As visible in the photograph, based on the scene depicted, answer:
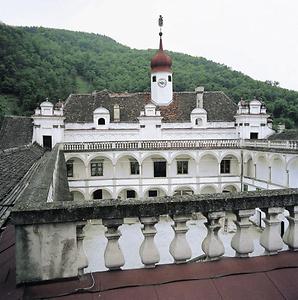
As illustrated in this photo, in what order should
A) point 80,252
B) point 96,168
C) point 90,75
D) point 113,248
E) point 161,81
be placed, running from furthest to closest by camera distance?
point 90,75 < point 161,81 < point 96,168 < point 113,248 < point 80,252

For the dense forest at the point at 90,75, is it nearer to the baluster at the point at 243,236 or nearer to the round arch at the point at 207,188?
the round arch at the point at 207,188

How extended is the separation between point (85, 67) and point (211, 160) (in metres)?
47.6

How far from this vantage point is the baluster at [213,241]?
2.86 m

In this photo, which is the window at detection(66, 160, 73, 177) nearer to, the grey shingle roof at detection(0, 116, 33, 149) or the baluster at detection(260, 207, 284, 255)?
the grey shingle roof at detection(0, 116, 33, 149)

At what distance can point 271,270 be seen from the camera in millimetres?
2734

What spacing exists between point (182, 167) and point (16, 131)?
15.6m

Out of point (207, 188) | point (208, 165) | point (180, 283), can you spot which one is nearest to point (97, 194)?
point (207, 188)

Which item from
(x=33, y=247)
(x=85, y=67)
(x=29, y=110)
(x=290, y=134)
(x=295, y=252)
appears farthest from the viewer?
(x=85, y=67)

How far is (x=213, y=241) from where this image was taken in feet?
9.46

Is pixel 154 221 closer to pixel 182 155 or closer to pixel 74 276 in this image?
pixel 74 276

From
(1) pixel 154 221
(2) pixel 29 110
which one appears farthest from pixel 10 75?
(1) pixel 154 221

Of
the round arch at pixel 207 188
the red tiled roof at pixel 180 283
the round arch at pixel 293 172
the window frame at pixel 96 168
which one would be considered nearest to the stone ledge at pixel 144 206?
the red tiled roof at pixel 180 283

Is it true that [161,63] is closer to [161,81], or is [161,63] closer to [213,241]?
[161,81]

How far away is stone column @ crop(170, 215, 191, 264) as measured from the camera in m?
2.79
